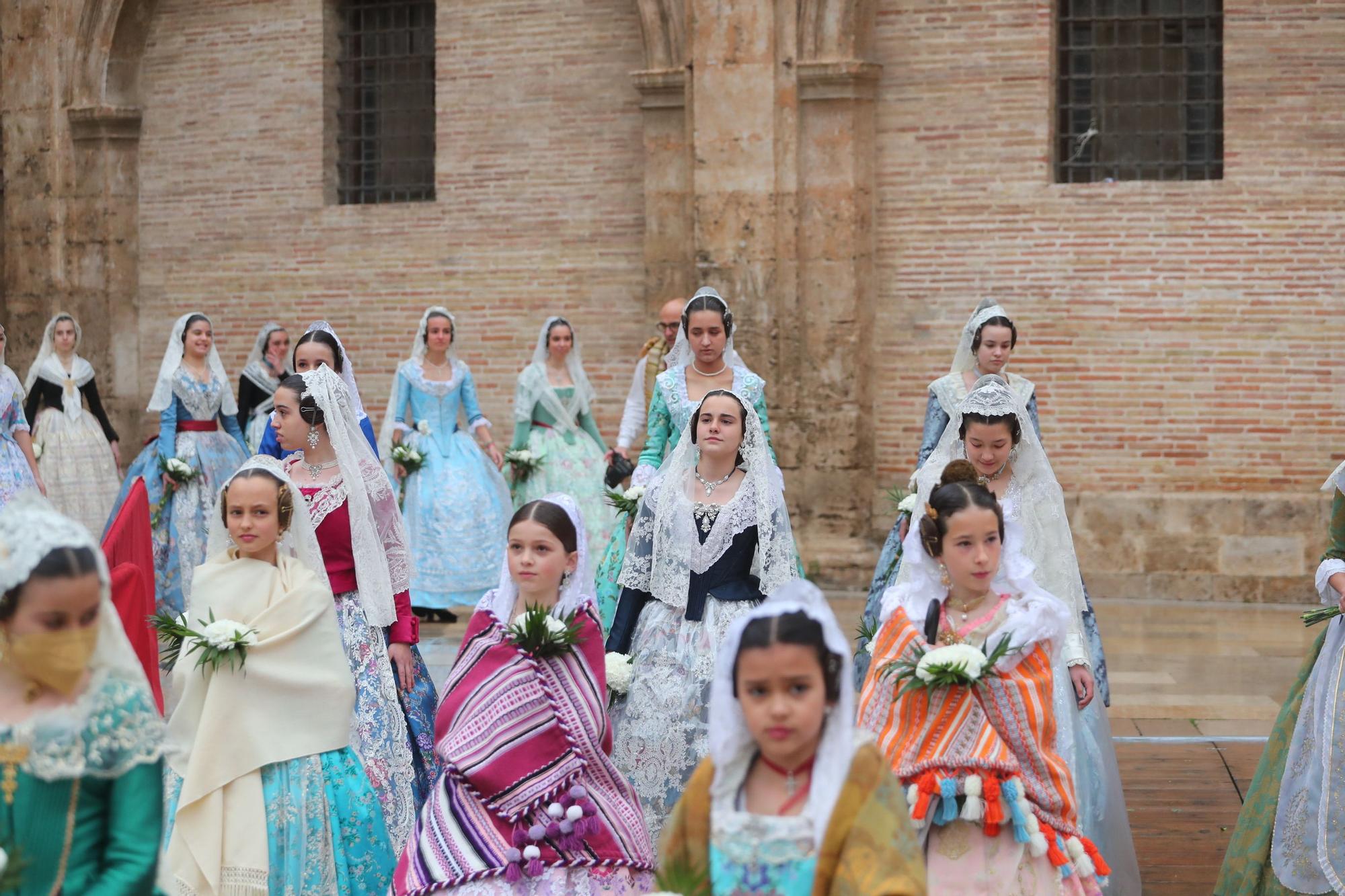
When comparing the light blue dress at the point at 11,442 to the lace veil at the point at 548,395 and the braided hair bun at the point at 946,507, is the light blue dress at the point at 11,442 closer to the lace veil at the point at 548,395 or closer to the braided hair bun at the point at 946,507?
the lace veil at the point at 548,395

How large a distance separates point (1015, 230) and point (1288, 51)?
2.25 metres

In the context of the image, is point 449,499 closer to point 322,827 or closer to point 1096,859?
point 322,827

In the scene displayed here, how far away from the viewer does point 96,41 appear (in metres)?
15.4

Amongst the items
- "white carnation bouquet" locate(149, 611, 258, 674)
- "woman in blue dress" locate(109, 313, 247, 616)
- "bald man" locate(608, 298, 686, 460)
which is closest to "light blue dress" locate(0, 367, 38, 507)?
"woman in blue dress" locate(109, 313, 247, 616)

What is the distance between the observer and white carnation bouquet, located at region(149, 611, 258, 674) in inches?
194

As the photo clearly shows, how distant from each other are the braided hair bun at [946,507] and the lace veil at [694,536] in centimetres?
114

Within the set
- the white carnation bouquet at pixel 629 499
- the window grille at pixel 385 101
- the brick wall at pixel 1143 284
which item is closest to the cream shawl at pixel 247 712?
the white carnation bouquet at pixel 629 499

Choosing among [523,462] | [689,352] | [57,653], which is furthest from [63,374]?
[57,653]

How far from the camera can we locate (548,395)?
38.5 feet

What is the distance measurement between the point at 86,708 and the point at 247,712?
1971mm

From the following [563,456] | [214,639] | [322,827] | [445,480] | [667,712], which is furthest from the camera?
[563,456]

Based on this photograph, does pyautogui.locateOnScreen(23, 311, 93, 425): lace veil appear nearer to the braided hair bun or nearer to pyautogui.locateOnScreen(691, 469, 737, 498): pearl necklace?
pyautogui.locateOnScreen(691, 469, 737, 498): pearl necklace

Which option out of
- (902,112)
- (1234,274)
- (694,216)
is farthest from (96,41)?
(1234,274)

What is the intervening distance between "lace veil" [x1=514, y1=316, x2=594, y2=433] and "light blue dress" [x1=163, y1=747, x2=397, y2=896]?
6.62m
